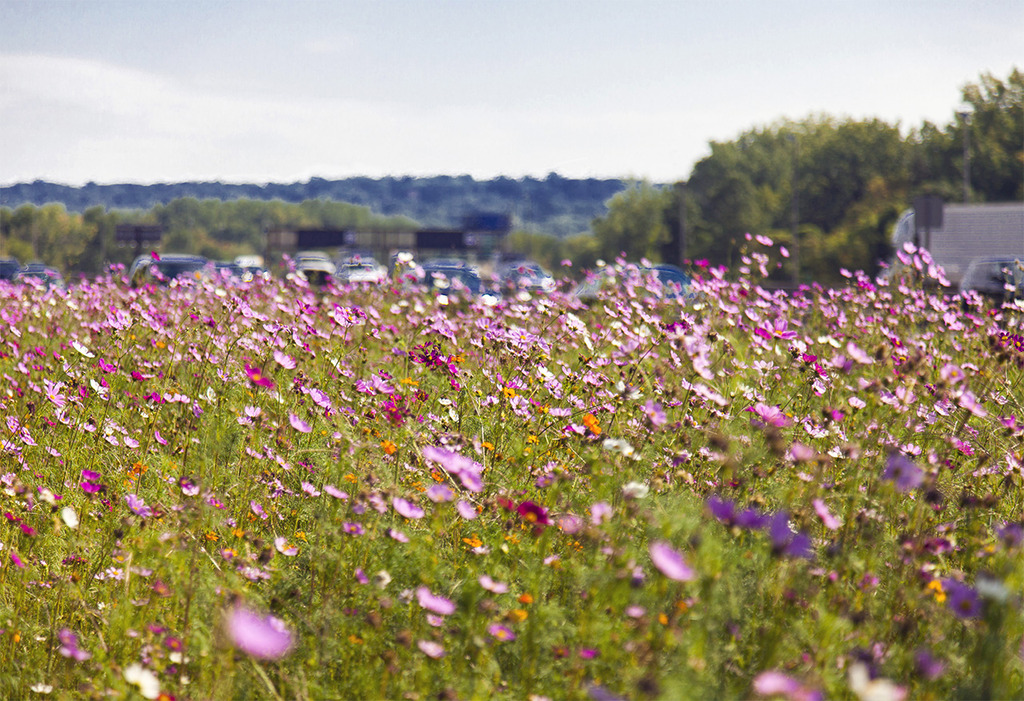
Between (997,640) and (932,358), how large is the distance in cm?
403

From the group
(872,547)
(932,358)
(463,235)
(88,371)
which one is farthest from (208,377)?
(463,235)

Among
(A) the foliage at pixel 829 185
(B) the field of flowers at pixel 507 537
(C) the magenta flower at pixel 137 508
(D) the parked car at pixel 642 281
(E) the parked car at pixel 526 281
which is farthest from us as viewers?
(A) the foliage at pixel 829 185

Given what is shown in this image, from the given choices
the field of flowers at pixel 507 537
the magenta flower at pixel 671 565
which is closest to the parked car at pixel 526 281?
the field of flowers at pixel 507 537

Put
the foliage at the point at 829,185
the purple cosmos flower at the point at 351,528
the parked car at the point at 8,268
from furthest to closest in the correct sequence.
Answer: the foliage at the point at 829,185
the parked car at the point at 8,268
the purple cosmos flower at the point at 351,528

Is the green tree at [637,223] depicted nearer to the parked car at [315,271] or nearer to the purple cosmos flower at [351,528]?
the parked car at [315,271]

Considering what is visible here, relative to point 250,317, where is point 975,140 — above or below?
above

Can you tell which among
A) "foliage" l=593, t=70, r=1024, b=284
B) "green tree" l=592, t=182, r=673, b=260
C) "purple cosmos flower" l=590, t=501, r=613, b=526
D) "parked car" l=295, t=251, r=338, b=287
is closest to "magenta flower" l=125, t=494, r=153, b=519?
"purple cosmos flower" l=590, t=501, r=613, b=526

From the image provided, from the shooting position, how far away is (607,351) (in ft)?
20.8

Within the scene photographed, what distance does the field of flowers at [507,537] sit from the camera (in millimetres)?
2412

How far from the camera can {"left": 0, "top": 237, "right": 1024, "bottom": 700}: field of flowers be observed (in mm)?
2412

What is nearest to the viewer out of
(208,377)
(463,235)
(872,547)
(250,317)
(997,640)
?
(997,640)

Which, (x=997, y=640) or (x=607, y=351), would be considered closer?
(x=997, y=640)

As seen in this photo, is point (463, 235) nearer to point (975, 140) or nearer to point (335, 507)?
point (975, 140)

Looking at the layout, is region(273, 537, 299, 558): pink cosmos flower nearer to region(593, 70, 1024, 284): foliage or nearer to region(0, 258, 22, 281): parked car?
region(0, 258, 22, 281): parked car
